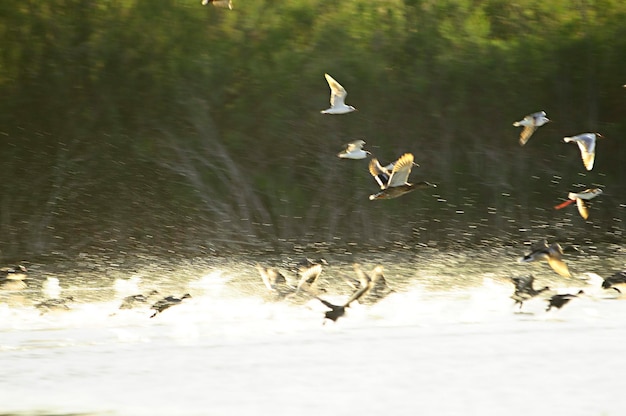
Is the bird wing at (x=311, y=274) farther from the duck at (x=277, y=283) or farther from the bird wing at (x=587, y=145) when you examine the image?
the bird wing at (x=587, y=145)

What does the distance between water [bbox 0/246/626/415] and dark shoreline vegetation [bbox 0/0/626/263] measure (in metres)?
12.5

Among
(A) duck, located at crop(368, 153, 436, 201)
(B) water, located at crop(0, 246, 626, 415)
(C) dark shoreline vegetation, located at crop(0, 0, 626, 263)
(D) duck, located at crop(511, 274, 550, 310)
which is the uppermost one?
(C) dark shoreline vegetation, located at crop(0, 0, 626, 263)

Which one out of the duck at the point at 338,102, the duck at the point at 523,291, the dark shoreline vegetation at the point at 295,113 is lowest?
the duck at the point at 523,291

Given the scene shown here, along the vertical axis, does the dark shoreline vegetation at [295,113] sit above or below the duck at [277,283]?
above

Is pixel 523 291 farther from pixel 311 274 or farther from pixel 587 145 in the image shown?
pixel 311 274

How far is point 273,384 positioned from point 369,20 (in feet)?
77.6

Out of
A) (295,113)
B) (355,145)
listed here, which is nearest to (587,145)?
(355,145)

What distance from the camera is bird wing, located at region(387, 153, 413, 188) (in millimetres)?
12273

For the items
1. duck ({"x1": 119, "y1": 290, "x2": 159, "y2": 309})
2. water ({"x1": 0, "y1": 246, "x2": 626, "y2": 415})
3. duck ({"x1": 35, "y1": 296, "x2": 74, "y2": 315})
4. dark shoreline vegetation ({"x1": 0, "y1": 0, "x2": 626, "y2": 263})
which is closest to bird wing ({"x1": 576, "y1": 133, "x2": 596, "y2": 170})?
water ({"x1": 0, "y1": 246, "x2": 626, "y2": 415})

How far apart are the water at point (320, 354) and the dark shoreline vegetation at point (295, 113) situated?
12.5 meters

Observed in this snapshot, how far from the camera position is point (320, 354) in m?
11.7

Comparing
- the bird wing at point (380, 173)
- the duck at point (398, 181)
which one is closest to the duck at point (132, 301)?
the bird wing at point (380, 173)

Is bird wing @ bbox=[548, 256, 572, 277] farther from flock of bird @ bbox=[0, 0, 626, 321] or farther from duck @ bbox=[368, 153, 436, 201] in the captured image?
duck @ bbox=[368, 153, 436, 201]

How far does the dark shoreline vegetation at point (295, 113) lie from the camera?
3052cm
